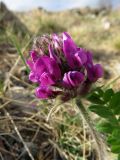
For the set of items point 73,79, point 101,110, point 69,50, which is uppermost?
point 69,50

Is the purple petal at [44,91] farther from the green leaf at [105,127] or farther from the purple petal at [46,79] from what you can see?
the green leaf at [105,127]

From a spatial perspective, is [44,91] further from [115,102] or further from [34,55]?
[115,102]

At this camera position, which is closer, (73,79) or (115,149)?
(73,79)

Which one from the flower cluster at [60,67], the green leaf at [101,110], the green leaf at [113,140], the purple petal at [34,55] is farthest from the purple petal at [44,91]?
the green leaf at [113,140]

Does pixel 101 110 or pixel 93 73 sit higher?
pixel 93 73

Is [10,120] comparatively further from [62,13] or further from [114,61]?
[62,13]

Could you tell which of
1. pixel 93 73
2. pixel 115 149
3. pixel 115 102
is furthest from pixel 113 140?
pixel 93 73
